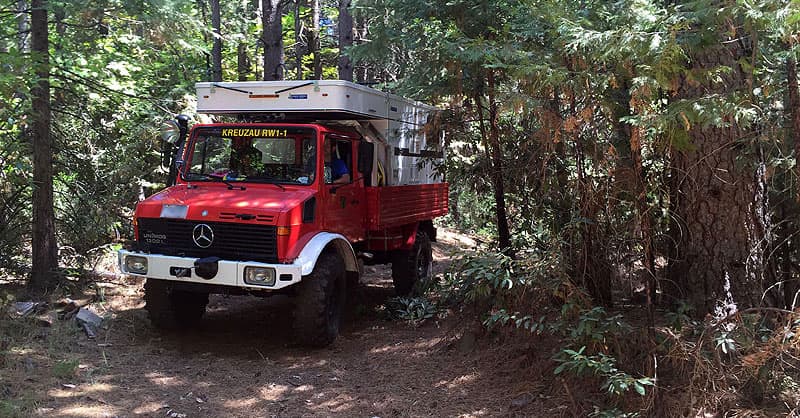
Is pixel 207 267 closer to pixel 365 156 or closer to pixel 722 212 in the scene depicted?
pixel 365 156

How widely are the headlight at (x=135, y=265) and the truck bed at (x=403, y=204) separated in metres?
2.83

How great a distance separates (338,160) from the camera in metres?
7.83

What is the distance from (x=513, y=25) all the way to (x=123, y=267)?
4837 millimetres

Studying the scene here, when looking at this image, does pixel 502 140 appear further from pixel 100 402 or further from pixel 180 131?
pixel 100 402

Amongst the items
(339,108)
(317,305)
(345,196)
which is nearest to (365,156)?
(345,196)

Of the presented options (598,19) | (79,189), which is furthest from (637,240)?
(79,189)

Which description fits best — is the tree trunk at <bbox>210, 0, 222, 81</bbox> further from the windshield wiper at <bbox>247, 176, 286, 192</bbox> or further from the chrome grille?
the chrome grille

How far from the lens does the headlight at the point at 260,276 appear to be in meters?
6.48

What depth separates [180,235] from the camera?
6.93 metres

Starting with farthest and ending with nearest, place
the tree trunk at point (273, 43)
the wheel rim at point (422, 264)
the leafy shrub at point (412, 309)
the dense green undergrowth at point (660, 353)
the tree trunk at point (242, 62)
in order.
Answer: the tree trunk at point (242, 62), the tree trunk at point (273, 43), the wheel rim at point (422, 264), the leafy shrub at point (412, 309), the dense green undergrowth at point (660, 353)

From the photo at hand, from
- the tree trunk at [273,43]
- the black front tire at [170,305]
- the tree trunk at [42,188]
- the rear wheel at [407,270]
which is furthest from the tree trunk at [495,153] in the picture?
the tree trunk at [273,43]

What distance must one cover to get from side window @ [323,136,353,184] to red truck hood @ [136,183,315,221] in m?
0.46

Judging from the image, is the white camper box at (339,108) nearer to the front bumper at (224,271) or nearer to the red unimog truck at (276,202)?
the red unimog truck at (276,202)

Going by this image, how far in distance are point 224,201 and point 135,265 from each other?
3.82ft
